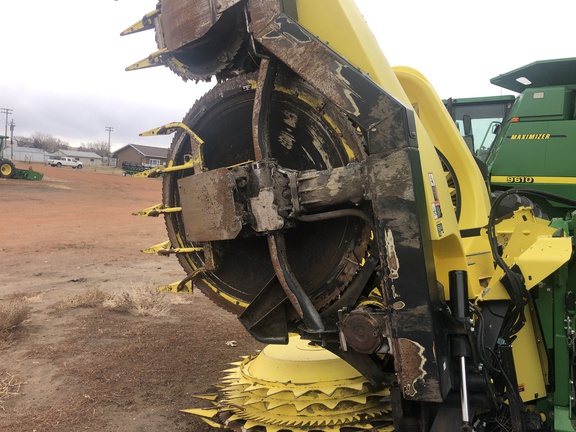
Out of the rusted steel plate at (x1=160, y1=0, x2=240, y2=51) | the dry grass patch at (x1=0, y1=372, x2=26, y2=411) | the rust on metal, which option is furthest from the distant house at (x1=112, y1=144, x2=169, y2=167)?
the rust on metal

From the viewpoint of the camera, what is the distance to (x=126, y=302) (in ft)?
22.6

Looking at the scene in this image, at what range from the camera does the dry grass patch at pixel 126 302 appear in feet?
22.0

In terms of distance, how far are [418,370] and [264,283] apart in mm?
1036

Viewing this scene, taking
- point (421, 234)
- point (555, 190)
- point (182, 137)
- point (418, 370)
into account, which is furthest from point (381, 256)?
point (555, 190)

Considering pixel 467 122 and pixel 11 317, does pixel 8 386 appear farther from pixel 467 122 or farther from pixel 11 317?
pixel 467 122

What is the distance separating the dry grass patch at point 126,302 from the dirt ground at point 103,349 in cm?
9

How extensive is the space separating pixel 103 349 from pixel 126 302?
1.61 metres

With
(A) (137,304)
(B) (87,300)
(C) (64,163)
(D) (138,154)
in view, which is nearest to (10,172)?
(B) (87,300)

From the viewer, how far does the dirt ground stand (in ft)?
12.9

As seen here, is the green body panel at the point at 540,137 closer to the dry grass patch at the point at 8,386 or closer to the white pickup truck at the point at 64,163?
the dry grass patch at the point at 8,386

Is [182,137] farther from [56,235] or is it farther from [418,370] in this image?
[56,235]

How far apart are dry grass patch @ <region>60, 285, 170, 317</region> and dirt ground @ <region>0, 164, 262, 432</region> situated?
3.6 inches

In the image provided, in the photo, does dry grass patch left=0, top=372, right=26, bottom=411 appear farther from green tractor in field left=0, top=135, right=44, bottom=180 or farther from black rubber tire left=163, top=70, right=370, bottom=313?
green tractor in field left=0, top=135, right=44, bottom=180

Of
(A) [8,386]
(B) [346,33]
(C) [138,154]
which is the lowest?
(A) [8,386]
